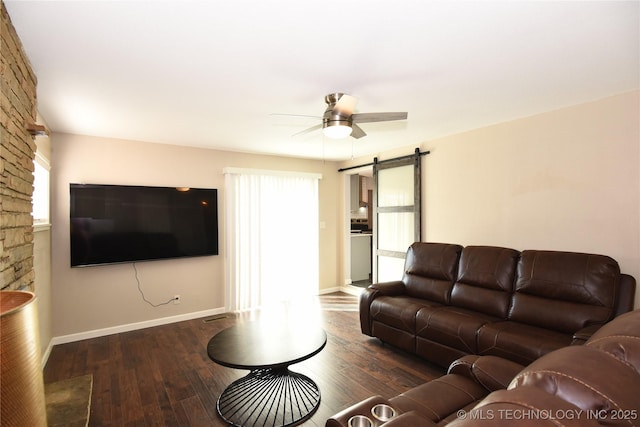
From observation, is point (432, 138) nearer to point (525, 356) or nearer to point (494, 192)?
point (494, 192)

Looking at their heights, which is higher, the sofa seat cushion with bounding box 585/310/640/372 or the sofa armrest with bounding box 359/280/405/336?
the sofa seat cushion with bounding box 585/310/640/372

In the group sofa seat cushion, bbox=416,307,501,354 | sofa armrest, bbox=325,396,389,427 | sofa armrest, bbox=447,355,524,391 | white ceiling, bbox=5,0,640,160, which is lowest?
sofa seat cushion, bbox=416,307,501,354

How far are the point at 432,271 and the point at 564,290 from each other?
121 centimetres

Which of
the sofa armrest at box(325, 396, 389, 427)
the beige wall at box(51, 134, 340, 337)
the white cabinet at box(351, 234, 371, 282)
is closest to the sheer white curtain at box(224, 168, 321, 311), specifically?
the beige wall at box(51, 134, 340, 337)

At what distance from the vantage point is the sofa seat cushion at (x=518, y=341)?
225cm

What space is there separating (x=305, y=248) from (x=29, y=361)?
461 centimetres

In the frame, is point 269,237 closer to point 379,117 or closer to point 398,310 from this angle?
point 398,310

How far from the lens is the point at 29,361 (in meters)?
0.85

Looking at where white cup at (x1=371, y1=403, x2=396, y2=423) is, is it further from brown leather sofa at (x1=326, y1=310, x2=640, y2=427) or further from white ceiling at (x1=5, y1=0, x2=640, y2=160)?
white ceiling at (x1=5, y1=0, x2=640, y2=160)

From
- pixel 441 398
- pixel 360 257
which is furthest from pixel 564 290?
pixel 360 257

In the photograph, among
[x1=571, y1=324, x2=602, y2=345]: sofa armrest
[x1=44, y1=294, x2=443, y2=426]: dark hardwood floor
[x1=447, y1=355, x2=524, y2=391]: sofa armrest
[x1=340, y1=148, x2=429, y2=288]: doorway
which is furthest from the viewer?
[x1=340, y1=148, x2=429, y2=288]: doorway

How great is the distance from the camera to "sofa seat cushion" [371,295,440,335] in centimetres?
309

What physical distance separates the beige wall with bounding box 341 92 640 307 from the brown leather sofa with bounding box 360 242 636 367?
16.2 inches

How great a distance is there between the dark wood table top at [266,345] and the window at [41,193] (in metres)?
2.31
